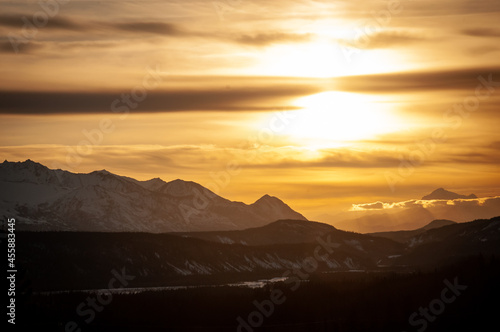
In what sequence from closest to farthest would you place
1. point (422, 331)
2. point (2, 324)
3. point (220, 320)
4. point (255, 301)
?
1. point (2, 324)
2. point (422, 331)
3. point (220, 320)
4. point (255, 301)

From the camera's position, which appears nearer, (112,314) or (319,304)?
(112,314)

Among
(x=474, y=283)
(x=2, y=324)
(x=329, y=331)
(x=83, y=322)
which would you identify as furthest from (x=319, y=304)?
(x=2, y=324)

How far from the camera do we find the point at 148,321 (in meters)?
172

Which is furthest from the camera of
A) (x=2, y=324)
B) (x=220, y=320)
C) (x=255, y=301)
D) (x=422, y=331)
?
(x=255, y=301)

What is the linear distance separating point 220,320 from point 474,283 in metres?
56.3

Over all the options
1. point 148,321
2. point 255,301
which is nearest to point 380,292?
point 255,301

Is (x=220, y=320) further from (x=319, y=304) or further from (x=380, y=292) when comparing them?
(x=380, y=292)

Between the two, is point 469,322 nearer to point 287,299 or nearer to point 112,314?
point 287,299

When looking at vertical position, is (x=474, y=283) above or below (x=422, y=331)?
above

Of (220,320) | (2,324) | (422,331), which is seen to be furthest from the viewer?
(220,320)

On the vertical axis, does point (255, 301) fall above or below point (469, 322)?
above

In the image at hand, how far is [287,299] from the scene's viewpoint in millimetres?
193250

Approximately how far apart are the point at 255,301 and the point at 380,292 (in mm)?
27644

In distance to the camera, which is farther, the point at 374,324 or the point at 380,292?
the point at 380,292
